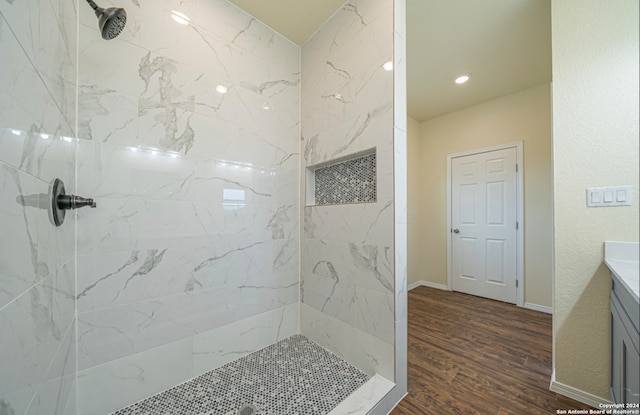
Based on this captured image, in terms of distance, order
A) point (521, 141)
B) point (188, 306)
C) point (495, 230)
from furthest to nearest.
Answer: point (495, 230) < point (521, 141) < point (188, 306)

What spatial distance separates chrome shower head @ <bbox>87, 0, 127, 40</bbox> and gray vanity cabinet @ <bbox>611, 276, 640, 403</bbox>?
2.23 m

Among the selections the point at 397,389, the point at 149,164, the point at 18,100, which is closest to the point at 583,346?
the point at 397,389

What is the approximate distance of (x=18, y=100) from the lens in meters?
0.58

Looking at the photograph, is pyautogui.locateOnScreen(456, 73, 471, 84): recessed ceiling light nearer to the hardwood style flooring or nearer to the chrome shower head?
the hardwood style flooring

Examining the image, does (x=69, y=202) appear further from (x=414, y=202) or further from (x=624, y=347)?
(x=414, y=202)

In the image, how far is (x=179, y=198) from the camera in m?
1.47

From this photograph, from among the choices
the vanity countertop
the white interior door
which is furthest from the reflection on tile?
the white interior door

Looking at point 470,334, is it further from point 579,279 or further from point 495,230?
point 495,230

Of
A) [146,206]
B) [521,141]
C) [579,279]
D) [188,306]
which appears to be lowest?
[188,306]

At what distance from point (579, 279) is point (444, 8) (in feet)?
6.82

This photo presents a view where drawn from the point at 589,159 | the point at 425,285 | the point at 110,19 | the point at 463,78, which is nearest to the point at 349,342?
the point at 589,159

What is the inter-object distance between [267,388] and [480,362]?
156cm

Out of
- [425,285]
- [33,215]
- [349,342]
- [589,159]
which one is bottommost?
[425,285]

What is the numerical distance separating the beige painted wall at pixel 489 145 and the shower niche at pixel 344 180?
2.18 metres
